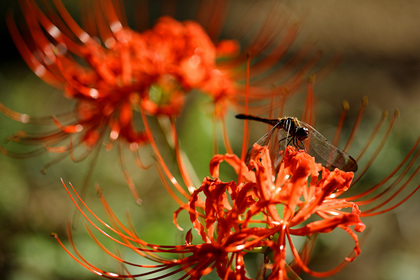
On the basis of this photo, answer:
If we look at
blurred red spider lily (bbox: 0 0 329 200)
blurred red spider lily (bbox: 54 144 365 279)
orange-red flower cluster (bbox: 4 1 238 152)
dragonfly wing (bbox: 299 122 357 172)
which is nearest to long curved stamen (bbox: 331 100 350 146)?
dragonfly wing (bbox: 299 122 357 172)

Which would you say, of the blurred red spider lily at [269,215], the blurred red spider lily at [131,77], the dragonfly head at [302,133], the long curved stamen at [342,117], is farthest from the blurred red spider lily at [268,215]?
the blurred red spider lily at [131,77]

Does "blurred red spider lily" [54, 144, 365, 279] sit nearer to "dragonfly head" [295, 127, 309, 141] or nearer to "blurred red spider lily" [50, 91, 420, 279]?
"blurred red spider lily" [50, 91, 420, 279]

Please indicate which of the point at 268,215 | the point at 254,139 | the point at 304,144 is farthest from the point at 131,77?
the point at 254,139

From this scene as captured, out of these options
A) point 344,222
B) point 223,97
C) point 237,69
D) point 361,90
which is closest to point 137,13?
point 361,90

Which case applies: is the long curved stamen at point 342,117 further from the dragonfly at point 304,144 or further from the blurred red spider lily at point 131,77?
the blurred red spider lily at point 131,77

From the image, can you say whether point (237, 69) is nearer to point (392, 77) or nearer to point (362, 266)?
point (362, 266)

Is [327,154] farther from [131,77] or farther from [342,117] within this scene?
[131,77]
